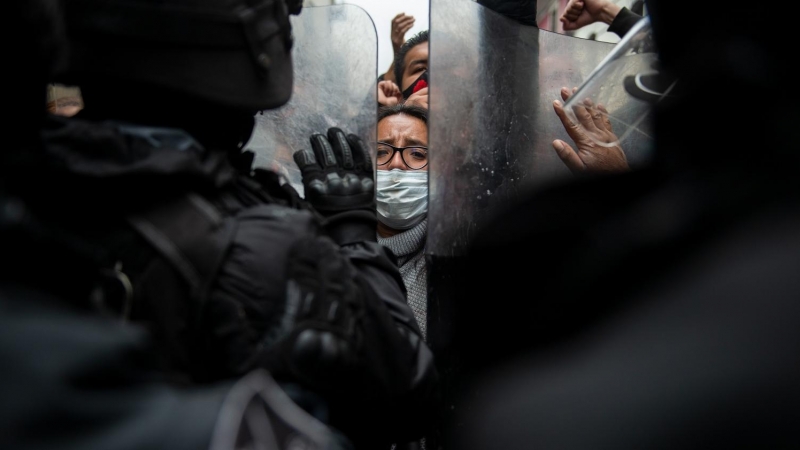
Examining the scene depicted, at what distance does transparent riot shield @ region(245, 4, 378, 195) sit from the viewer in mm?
1936

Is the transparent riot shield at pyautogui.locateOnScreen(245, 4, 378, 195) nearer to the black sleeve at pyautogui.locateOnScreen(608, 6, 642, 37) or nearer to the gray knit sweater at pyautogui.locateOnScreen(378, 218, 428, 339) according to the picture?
the gray knit sweater at pyautogui.locateOnScreen(378, 218, 428, 339)

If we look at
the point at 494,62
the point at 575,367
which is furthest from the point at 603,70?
the point at 575,367

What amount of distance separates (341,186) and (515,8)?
3.32 feet

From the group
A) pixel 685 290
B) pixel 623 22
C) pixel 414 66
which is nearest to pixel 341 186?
pixel 685 290

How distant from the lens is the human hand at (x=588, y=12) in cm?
224

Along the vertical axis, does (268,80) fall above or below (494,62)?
above

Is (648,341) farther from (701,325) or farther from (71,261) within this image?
(71,261)

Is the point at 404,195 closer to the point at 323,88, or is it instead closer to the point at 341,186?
the point at 323,88

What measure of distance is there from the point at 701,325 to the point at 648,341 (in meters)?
0.05

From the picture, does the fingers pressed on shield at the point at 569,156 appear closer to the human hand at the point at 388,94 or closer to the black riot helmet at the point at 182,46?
the human hand at the point at 388,94

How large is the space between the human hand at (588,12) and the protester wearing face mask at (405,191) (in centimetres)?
71

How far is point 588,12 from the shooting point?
2.32 m

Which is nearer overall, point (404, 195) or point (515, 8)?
point (515, 8)

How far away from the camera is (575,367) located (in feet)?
2.09
